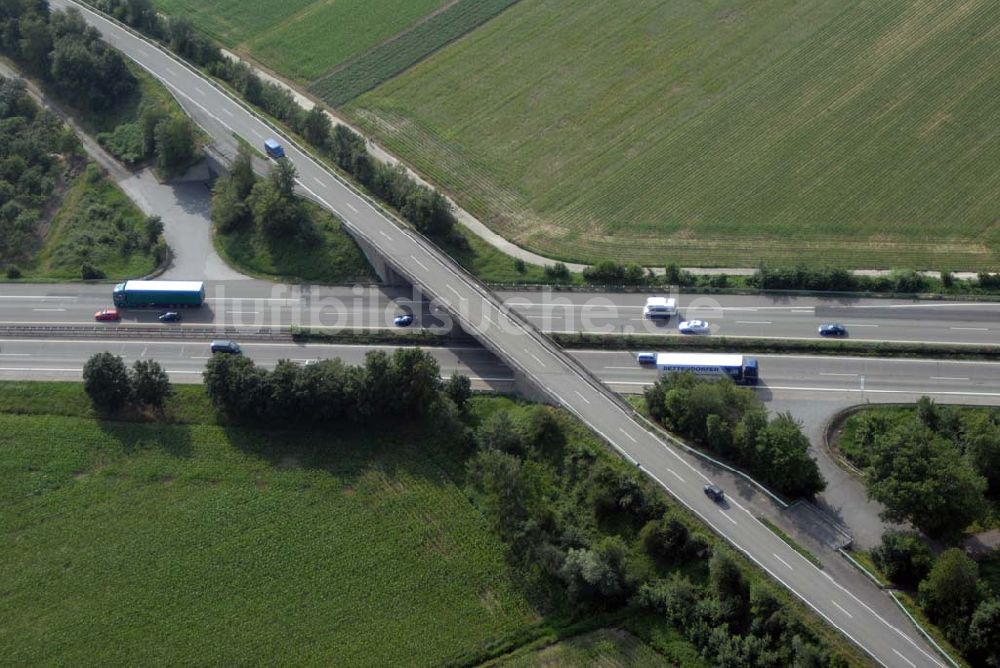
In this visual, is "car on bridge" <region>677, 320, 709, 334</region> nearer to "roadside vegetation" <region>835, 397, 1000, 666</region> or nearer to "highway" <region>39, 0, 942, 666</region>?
"highway" <region>39, 0, 942, 666</region>

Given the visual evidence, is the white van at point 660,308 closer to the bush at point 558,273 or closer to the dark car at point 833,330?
the bush at point 558,273

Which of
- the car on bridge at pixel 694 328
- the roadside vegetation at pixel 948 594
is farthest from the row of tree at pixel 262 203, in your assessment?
the roadside vegetation at pixel 948 594

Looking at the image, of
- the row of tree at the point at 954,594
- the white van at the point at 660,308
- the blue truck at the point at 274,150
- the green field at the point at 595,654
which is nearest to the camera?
the row of tree at the point at 954,594

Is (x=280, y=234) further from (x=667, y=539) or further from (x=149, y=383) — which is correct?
(x=667, y=539)

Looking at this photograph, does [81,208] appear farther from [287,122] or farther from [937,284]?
[937,284]

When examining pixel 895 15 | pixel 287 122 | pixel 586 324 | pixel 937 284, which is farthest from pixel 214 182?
pixel 895 15

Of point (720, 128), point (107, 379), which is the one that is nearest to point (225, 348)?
point (107, 379)
